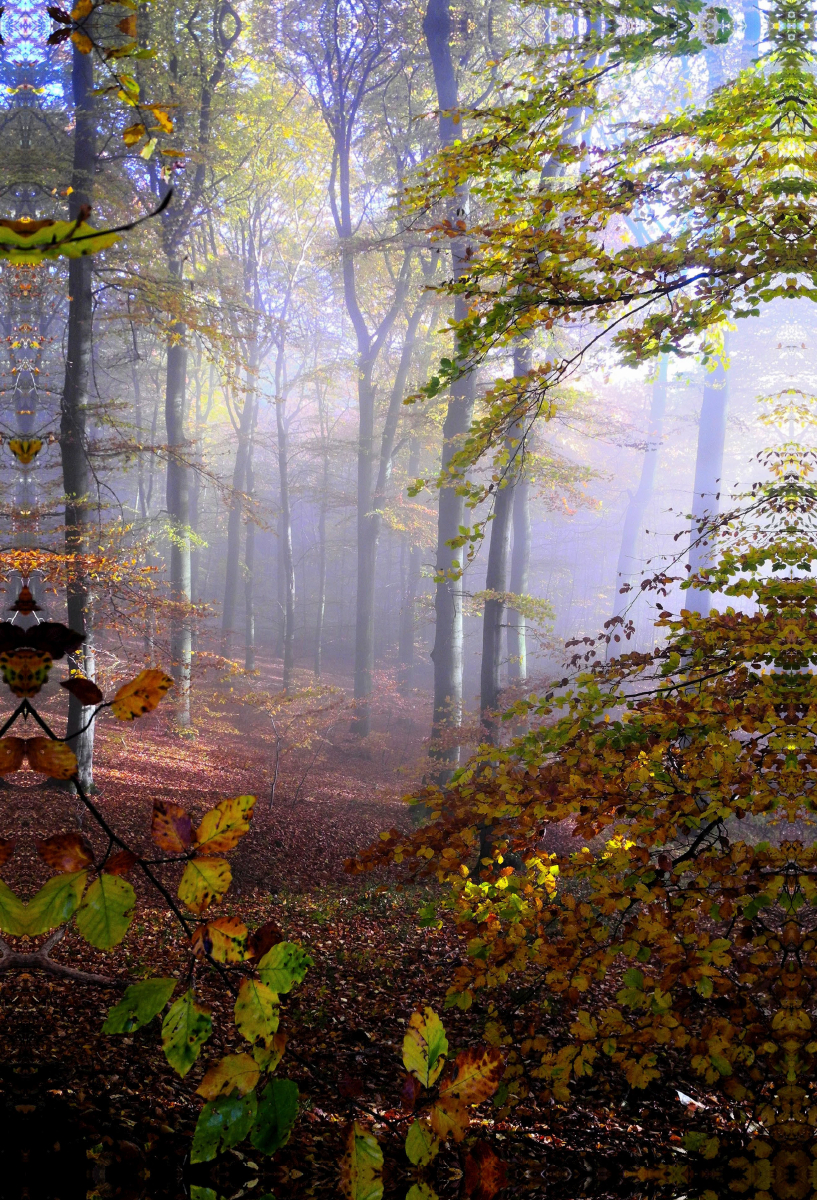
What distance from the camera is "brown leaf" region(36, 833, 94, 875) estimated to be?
0.88 meters

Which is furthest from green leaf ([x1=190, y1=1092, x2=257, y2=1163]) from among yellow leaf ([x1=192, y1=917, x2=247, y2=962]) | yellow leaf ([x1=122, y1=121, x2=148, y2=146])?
yellow leaf ([x1=122, y1=121, x2=148, y2=146])

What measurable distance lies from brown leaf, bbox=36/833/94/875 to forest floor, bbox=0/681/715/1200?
30 centimetres

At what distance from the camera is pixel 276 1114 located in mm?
1007

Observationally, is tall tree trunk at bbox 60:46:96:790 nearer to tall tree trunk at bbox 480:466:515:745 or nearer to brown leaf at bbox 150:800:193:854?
tall tree trunk at bbox 480:466:515:745

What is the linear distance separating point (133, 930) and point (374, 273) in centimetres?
1827

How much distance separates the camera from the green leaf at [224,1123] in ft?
3.18

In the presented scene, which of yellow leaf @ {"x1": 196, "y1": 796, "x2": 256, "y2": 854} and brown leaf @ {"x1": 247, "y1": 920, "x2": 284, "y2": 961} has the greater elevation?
yellow leaf @ {"x1": 196, "y1": 796, "x2": 256, "y2": 854}

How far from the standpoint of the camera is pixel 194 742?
1383 cm

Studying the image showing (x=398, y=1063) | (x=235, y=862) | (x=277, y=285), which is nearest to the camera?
(x=398, y=1063)

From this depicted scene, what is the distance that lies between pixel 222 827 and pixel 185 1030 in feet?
0.89

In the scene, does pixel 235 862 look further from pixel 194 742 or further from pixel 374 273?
pixel 374 273

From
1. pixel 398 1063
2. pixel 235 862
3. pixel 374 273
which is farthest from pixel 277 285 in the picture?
pixel 398 1063

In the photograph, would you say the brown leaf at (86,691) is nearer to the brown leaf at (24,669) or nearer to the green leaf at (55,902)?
the brown leaf at (24,669)

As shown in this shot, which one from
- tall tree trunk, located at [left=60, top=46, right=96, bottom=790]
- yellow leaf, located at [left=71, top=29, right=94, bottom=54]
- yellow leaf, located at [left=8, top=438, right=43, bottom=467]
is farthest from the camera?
tall tree trunk, located at [left=60, top=46, right=96, bottom=790]
